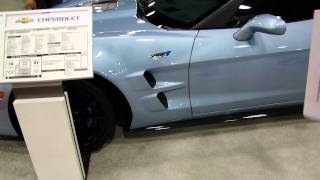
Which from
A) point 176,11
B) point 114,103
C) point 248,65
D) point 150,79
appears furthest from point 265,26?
point 114,103

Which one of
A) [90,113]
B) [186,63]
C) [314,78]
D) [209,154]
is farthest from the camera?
[209,154]

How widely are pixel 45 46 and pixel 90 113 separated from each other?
28.2 inches

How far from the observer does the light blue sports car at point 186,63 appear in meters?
2.39

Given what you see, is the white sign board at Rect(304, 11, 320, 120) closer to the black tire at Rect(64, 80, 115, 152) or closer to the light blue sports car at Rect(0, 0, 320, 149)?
the light blue sports car at Rect(0, 0, 320, 149)

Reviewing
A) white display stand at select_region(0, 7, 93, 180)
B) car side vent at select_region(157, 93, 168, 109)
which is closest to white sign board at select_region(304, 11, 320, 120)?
white display stand at select_region(0, 7, 93, 180)

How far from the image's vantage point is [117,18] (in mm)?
2590

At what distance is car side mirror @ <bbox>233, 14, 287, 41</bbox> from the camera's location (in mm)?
2262

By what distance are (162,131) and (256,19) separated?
1033 mm

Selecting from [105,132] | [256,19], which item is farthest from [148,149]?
[256,19]

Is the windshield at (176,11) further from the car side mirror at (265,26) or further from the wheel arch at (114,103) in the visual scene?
the wheel arch at (114,103)

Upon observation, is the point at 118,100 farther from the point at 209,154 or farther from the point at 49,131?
the point at 209,154

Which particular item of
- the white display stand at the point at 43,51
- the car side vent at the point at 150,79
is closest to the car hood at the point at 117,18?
the car side vent at the point at 150,79

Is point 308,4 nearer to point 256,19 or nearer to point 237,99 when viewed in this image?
point 256,19

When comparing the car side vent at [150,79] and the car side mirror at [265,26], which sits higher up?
the car side mirror at [265,26]
